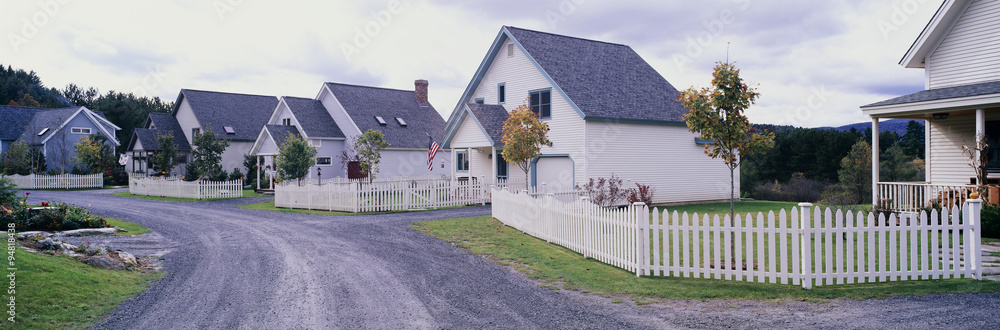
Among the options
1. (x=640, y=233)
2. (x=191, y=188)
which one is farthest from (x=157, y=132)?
(x=640, y=233)

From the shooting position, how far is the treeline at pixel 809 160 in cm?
5209

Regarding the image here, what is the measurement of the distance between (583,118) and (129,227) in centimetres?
1531

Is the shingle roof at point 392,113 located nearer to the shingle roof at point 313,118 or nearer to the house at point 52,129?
the shingle roof at point 313,118

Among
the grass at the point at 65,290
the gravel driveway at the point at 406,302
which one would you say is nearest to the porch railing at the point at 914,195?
the gravel driveway at the point at 406,302

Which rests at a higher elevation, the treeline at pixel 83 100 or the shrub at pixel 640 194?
the treeline at pixel 83 100

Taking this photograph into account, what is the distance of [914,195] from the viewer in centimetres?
1502

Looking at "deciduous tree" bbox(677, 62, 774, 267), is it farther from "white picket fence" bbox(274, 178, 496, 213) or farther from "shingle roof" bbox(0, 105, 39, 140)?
"shingle roof" bbox(0, 105, 39, 140)

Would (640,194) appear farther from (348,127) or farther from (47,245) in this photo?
(348,127)

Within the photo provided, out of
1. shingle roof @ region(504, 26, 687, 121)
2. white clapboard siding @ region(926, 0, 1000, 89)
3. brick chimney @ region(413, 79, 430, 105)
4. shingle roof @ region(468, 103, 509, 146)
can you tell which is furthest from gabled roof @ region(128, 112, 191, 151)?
white clapboard siding @ region(926, 0, 1000, 89)

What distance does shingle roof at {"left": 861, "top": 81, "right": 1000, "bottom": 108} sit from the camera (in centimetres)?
1371

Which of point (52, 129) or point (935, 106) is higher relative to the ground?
point (52, 129)

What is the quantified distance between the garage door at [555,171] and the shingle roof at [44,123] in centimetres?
4160

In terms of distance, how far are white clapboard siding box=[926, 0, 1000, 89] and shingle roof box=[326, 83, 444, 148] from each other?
2847cm

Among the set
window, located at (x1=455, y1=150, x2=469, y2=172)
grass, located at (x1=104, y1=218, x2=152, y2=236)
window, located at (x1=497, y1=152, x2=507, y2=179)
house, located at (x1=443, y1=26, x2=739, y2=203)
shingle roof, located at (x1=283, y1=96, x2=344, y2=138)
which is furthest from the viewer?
shingle roof, located at (x1=283, y1=96, x2=344, y2=138)
